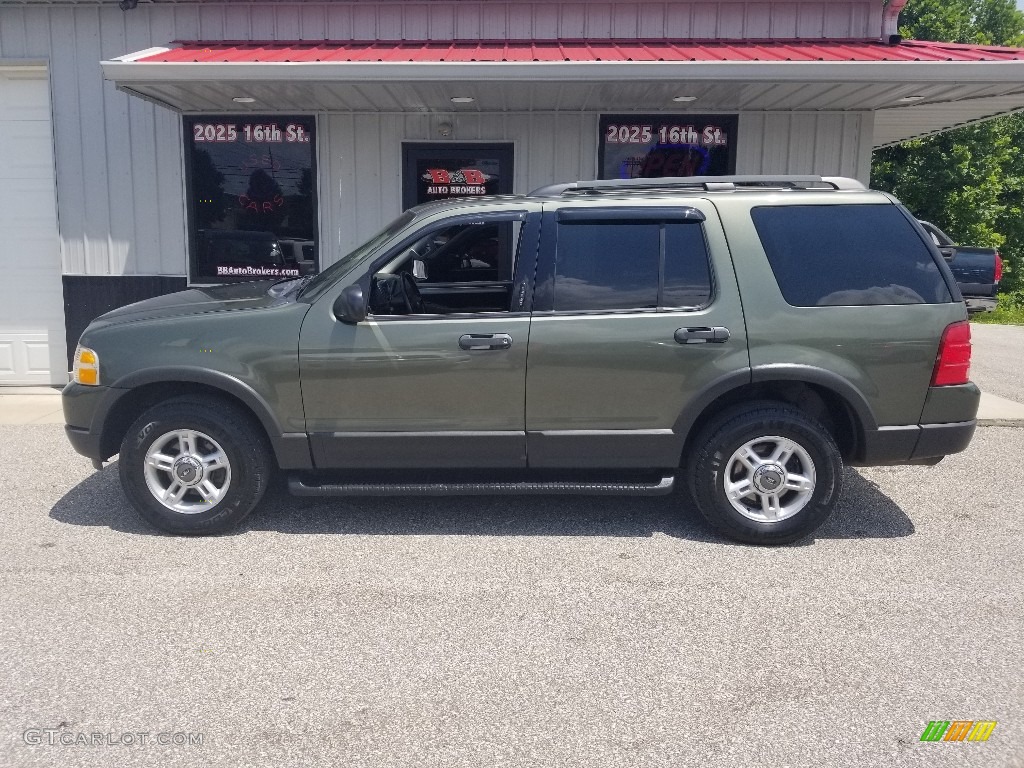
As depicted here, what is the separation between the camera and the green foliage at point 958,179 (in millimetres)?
27578

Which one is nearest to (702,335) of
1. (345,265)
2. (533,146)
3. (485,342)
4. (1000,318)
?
(485,342)

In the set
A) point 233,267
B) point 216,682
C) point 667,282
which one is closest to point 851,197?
point 667,282

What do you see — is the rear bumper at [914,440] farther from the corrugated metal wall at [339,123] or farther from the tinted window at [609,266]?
the corrugated metal wall at [339,123]

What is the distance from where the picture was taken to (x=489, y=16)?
8.55 metres

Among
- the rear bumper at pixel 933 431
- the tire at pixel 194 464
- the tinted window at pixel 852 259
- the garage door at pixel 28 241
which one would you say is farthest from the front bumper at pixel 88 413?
the garage door at pixel 28 241

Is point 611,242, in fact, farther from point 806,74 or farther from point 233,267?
point 233,267

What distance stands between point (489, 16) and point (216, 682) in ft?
23.5

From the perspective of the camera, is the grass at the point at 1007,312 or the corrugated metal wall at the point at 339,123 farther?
the grass at the point at 1007,312

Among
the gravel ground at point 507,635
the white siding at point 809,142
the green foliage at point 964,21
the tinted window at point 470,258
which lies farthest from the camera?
the green foliage at point 964,21

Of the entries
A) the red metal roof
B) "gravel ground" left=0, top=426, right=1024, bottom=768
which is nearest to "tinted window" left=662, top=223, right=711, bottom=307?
"gravel ground" left=0, top=426, right=1024, bottom=768

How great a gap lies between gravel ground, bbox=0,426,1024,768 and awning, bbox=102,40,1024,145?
360 centimetres

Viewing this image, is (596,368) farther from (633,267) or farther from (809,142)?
(809,142)

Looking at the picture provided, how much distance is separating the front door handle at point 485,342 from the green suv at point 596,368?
13mm

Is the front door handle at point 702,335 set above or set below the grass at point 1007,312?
above
